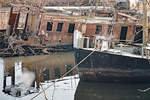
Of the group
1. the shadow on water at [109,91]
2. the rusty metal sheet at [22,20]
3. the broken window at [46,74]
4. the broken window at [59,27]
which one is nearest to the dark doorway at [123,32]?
the broken window at [59,27]

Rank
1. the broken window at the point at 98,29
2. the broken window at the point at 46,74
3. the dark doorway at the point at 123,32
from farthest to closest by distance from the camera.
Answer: the broken window at the point at 98,29 < the dark doorway at the point at 123,32 < the broken window at the point at 46,74

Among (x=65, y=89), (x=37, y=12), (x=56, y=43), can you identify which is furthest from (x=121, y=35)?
(x=65, y=89)

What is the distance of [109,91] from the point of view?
1395 centimetres

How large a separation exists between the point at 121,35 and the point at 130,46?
8.17 metres

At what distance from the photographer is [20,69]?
1873cm

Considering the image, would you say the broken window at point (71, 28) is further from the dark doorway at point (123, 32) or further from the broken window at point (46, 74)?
the broken window at point (46, 74)

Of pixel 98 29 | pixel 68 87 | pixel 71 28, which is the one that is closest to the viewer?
pixel 68 87

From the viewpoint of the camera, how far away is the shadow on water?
13227 mm

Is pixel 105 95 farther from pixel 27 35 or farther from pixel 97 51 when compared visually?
pixel 27 35

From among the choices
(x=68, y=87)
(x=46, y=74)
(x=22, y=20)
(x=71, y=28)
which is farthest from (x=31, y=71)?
(x=71, y=28)

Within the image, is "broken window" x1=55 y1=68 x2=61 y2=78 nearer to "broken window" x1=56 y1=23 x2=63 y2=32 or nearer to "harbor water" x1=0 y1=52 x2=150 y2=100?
"harbor water" x1=0 y1=52 x2=150 y2=100

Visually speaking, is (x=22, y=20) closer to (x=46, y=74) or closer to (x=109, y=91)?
(x=46, y=74)

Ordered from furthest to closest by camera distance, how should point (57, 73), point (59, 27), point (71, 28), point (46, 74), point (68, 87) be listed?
point (71, 28), point (59, 27), point (57, 73), point (46, 74), point (68, 87)

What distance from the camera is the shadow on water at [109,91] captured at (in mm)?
13227
